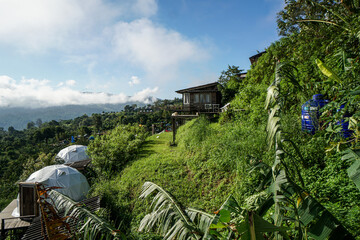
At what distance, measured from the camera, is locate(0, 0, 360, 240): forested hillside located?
1.34 meters

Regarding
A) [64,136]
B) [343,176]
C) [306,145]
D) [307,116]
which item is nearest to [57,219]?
[343,176]

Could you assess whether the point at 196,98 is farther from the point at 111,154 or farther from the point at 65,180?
the point at 65,180

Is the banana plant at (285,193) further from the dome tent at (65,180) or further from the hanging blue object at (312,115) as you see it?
the dome tent at (65,180)

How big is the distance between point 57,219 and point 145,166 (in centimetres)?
800

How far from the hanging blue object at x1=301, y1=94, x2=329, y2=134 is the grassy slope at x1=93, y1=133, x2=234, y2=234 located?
292 centimetres

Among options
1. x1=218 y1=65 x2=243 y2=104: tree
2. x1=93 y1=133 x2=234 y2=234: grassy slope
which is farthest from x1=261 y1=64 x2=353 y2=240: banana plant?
x1=218 y1=65 x2=243 y2=104: tree

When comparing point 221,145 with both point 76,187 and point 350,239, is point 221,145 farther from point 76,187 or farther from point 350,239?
point 76,187

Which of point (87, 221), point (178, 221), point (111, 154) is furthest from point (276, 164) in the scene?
point (111, 154)

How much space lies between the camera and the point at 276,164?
1.16 meters

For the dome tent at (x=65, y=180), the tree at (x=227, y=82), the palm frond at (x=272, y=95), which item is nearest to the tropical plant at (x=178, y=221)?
the palm frond at (x=272, y=95)

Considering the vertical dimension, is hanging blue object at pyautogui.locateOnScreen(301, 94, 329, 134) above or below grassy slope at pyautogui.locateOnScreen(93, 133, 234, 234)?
above

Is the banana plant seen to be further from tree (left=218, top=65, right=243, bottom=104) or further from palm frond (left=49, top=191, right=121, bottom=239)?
tree (left=218, top=65, right=243, bottom=104)

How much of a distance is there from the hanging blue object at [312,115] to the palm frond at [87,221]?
5.70 m

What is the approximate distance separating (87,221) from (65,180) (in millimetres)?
13710
